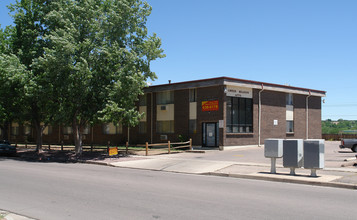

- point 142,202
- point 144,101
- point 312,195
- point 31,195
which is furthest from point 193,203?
point 144,101

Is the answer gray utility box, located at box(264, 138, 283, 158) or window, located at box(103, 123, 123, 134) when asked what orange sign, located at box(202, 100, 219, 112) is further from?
gray utility box, located at box(264, 138, 283, 158)

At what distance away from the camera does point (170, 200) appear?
363 inches

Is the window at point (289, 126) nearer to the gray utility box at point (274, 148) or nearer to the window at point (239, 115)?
the window at point (239, 115)

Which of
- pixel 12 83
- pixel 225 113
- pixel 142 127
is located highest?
pixel 12 83

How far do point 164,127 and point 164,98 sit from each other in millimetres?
2681

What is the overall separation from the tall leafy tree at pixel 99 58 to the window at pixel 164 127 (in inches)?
317

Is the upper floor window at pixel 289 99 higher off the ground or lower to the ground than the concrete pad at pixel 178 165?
higher

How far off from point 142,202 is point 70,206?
176 centimetres

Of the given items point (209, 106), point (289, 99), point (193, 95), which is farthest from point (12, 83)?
point (289, 99)

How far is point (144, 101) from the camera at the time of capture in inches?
1362

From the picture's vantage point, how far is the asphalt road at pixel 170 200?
7.71 meters

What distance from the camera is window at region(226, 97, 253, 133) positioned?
28.4m

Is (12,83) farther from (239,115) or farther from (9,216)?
(9,216)

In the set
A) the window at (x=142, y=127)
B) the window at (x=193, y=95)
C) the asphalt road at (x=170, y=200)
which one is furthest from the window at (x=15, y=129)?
the asphalt road at (x=170, y=200)
